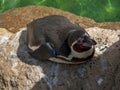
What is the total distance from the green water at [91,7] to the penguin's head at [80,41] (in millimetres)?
4419

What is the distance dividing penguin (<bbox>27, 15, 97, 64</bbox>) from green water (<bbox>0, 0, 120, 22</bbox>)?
12.7ft

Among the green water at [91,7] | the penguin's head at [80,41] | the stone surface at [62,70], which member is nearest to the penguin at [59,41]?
the penguin's head at [80,41]

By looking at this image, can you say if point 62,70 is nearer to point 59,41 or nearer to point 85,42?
point 59,41

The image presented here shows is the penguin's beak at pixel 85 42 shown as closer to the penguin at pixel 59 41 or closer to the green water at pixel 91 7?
the penguin at pixel 59 41

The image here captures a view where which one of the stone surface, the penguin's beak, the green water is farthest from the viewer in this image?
the green water

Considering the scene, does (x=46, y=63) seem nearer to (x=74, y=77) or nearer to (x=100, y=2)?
(x=74, y=77)

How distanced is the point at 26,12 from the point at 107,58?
373 centimetres

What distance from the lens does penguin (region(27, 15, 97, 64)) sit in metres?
4.60

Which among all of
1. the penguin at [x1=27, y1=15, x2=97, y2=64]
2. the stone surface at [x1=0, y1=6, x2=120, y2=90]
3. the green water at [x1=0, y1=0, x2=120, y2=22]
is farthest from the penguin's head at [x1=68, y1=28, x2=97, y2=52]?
the green water at [x1=0, y1=0, x2=120, y2=22]

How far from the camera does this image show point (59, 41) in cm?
488

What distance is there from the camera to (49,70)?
4961mm

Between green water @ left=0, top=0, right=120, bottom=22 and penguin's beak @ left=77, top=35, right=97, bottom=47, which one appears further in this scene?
green water @ left=0, top=0, right=120, bottom=22


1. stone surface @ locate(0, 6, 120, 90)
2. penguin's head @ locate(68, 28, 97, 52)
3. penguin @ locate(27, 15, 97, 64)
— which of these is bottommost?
stone surface @ locate(0, 6, 120, 90)

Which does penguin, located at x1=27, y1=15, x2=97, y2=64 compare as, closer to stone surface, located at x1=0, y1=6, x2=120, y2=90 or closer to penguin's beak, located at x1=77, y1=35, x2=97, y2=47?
penguin's beak, located at x1=77, y1=35, x2=97, y2=47
